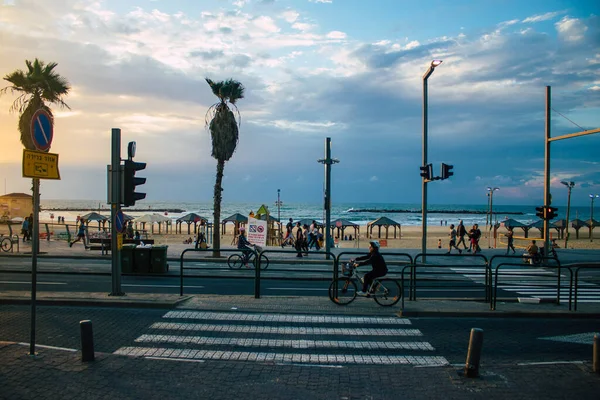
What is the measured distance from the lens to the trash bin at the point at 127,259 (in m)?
17.3

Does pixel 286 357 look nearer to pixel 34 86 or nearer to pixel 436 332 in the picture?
pixel 436 332

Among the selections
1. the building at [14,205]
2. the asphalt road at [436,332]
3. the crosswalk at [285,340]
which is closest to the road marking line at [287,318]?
the crosswalk at [285,340]

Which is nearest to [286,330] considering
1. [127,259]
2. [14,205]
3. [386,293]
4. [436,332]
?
[436,332]

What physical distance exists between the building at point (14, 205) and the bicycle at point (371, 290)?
50.7 meters

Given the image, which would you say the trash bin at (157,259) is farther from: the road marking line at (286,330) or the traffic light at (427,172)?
the traffic light at (427,172)

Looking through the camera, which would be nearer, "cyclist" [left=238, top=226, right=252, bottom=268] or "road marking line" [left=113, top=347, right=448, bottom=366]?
"road marking line" [left=113, top=347, right=448, bottom=366]

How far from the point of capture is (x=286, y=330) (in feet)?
30.5

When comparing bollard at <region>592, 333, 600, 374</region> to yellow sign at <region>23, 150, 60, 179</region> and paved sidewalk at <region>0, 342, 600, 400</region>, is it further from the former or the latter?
yellow sign at <region>23, 150, 60, 179</region>

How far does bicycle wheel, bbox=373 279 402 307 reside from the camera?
11.5 metres

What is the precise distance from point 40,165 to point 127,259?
10664 mm

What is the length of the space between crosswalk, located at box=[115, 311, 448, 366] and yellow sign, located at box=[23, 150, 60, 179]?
9.78 ft

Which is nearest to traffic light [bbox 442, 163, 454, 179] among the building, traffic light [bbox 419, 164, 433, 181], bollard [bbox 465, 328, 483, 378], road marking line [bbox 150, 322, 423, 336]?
traffic light [bbox 419, 164, 433, 181]

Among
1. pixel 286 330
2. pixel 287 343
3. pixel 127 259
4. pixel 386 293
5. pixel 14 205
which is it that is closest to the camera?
pixel 287 343

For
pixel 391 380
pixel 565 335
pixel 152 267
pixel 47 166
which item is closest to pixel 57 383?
pixel 47 166
